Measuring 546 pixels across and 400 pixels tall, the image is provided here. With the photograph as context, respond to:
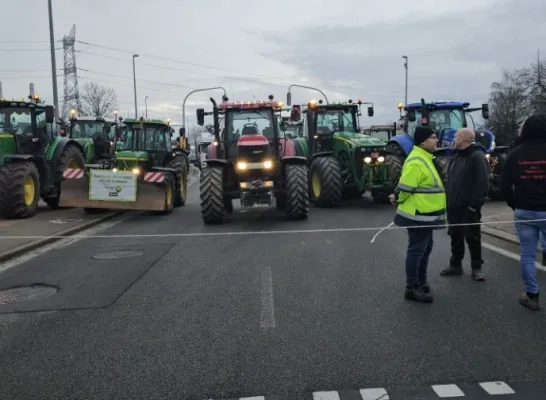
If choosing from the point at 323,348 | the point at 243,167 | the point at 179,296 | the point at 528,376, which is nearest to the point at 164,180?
the point at 243,167

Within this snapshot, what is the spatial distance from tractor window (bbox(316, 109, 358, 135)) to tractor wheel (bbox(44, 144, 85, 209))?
724cm

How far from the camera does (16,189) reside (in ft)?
40.4

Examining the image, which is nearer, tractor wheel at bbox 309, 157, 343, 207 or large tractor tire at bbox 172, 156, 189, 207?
tractor wheel at bbox 309, 157, 343, 207

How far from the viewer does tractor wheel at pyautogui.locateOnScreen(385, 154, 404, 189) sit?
13852 millimetres

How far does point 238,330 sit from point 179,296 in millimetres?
1427

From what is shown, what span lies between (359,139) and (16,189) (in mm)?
9031

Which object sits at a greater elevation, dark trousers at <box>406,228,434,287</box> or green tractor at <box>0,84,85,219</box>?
green tractor at <box>0,84,85,219</box>

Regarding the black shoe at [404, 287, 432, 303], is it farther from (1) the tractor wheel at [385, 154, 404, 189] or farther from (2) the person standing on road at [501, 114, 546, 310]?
(1) the tractor wheel at [385, 154, 404, 189]

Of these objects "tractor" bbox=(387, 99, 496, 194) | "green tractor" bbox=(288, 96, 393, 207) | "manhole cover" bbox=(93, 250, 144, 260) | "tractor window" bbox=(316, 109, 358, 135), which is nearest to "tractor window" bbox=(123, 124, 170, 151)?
"green tractor" bbox=(288, 96, 393, 207)

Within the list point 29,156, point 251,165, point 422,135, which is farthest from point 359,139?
point 422,135

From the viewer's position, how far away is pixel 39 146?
1402 centimetres

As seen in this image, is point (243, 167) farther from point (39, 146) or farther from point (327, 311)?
point (327, 311)

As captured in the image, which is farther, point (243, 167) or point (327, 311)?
point (243, 167)

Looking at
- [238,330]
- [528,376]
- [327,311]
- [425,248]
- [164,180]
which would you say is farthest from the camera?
[164,180]
